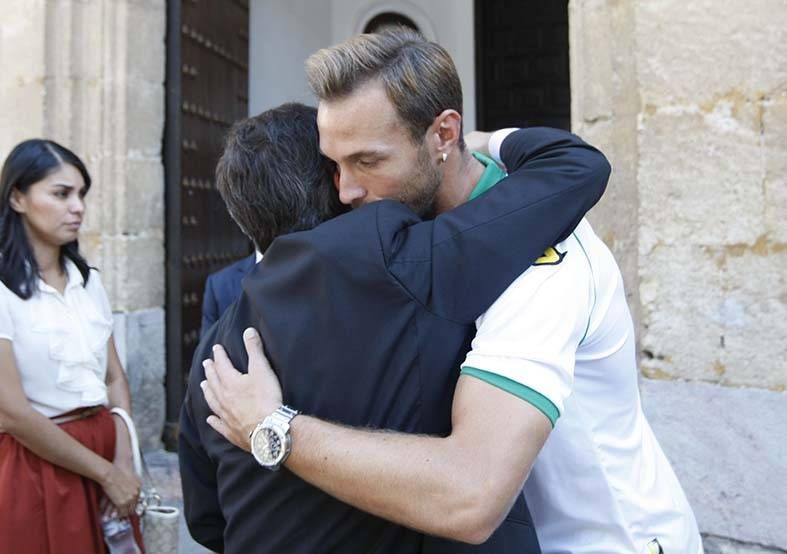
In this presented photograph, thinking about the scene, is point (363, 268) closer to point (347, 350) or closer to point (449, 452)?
point (347, 350)

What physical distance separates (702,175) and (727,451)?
875 millimetres

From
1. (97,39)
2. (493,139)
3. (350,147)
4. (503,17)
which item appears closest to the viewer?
(350,147)

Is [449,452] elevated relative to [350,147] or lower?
lower

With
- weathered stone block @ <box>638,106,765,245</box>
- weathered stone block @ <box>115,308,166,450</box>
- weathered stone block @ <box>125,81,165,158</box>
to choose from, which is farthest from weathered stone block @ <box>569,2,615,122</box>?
weathered stone block @ <box>115,308,166,450</box>

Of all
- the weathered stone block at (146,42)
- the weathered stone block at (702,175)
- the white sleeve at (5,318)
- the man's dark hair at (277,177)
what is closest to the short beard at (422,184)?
the man's dark hair at (277,177)

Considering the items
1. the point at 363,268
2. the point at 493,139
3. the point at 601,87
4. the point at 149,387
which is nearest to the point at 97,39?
the point at 149,387

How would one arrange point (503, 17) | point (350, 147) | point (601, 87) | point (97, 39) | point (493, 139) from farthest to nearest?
point (503, 17)
point (97, 39)
point (601, 87)
point (493, 139)
point (350, 147)

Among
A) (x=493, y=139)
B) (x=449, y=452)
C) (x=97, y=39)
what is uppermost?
(x=97, y=39)

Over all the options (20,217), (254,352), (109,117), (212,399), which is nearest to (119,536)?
(20,217)

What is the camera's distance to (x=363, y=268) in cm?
112

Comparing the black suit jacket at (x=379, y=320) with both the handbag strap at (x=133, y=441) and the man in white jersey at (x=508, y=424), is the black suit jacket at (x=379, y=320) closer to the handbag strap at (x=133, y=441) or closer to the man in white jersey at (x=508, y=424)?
the man in white jersey at (x=508, y=424)

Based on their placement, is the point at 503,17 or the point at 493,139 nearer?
the point at 493,139

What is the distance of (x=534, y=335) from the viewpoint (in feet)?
3.71

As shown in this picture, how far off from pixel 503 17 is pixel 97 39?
13.2 feet
